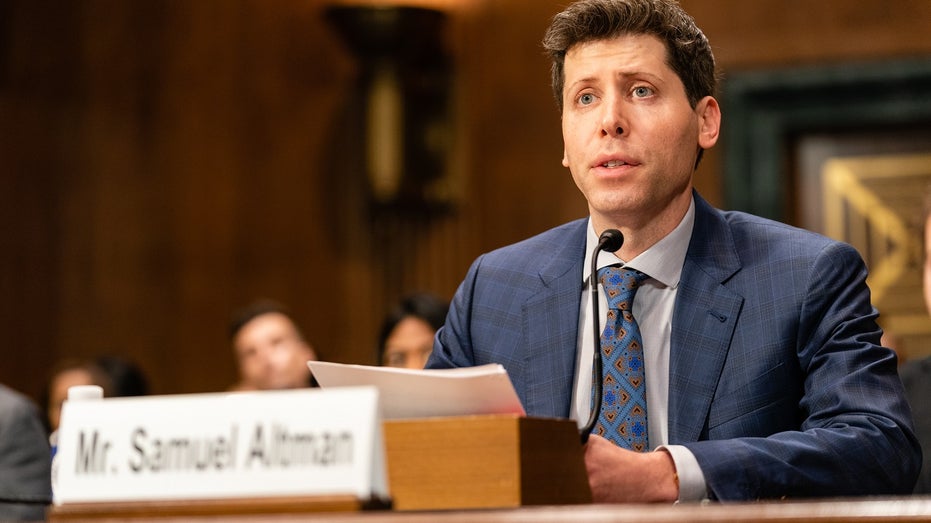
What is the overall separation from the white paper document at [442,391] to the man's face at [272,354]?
341 centimetres

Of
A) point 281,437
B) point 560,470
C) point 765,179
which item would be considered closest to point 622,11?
point 560,470

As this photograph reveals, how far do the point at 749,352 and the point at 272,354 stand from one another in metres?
3.16

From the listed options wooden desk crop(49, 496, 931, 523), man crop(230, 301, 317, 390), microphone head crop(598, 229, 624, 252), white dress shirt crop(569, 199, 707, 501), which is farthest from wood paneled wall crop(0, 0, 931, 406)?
wooden desk crop(49, 496, 931, 523)

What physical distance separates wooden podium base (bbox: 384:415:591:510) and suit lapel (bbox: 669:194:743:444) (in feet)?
2.00

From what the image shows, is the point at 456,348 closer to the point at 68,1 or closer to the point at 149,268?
the point at 149,268

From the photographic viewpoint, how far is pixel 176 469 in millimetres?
1588

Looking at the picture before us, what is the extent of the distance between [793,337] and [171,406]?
45.8 inches

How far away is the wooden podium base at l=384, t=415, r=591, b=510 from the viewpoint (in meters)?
1.66

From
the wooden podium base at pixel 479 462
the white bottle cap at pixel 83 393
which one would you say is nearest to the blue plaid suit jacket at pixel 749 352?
the wooden podium base at pixel 479 462

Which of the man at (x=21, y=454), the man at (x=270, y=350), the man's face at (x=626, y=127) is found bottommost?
the man at (x=21, y=454)

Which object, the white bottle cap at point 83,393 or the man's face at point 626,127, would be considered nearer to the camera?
the white bottle cap at point 83,393

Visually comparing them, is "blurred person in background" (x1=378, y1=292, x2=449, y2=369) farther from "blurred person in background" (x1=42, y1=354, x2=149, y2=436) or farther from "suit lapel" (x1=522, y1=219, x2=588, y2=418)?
"suit lapel" (x1=522, y1=219, x2=588, y2=418)

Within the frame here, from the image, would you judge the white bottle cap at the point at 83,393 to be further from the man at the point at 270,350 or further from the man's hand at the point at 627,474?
the man at the point at 270,350

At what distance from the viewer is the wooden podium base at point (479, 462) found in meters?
1.66
